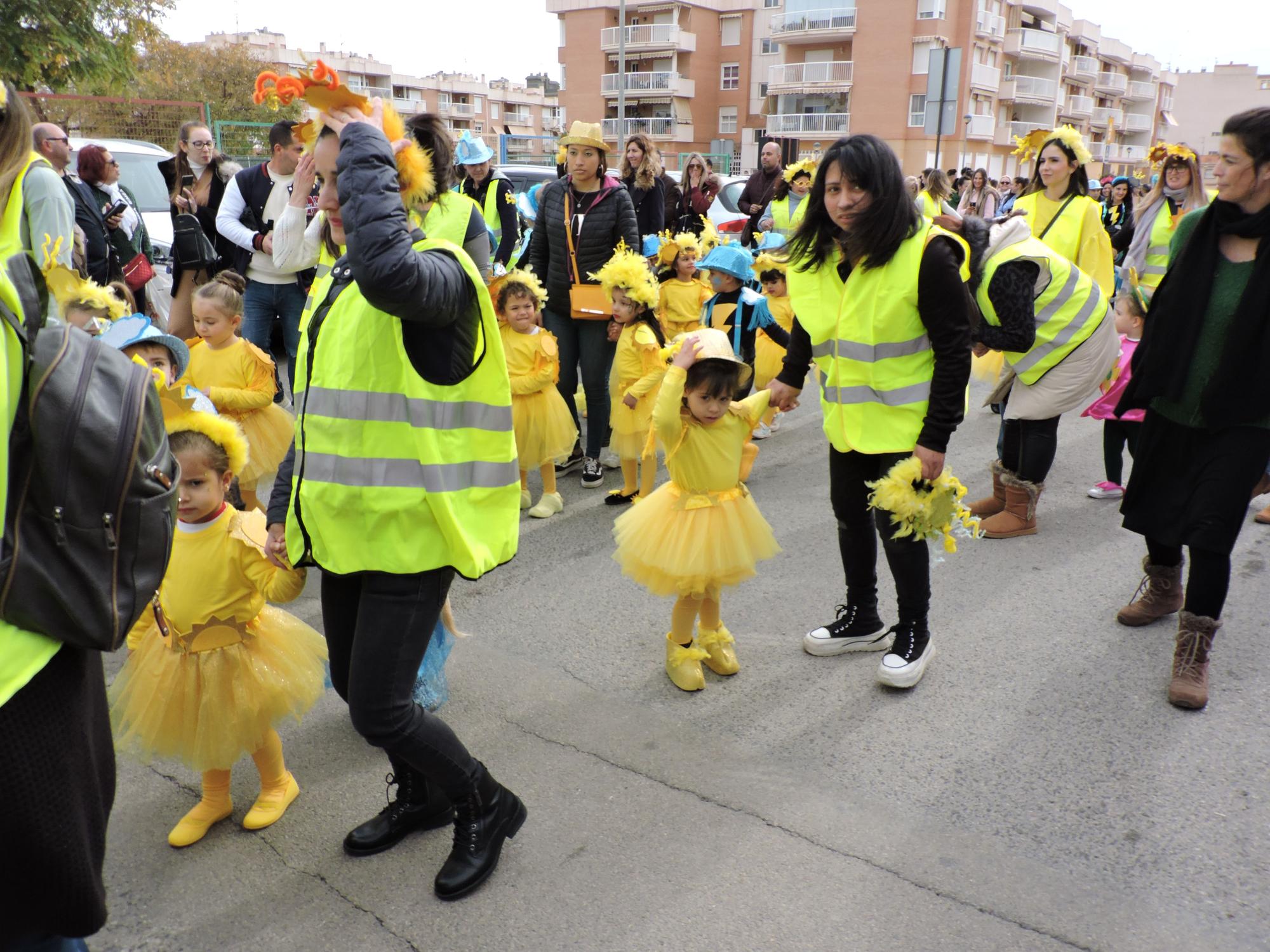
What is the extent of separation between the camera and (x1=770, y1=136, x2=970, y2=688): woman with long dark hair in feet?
11.3

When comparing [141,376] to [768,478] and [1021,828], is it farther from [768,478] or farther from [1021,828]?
[768,478]

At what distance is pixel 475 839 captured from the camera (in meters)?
2.75

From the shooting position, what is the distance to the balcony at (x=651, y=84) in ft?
178

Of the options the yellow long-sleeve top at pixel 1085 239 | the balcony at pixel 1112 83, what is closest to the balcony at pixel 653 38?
the balcony at pixel 1112 83

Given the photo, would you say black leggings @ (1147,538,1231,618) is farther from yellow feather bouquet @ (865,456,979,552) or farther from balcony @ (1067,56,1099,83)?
balcony @ (1067,56,1099,83)

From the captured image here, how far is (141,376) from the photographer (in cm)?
162

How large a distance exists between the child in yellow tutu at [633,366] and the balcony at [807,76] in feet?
163

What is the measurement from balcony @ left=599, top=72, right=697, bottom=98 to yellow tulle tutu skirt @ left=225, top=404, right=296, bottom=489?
52976 mm

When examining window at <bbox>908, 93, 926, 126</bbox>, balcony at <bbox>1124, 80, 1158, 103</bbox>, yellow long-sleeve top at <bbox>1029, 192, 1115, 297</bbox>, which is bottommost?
yellow long-sleeve top at <bbox>1029, 192, 1115, 297</bbox>

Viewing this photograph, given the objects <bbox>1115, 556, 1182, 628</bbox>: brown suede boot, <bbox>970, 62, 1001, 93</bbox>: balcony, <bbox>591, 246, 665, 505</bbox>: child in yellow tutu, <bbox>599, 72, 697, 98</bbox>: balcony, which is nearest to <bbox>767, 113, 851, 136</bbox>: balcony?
<bbox>599, 72, 697, 98</bbox>: balcony

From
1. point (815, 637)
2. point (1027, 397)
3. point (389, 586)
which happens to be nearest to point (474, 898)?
point (389, 586)

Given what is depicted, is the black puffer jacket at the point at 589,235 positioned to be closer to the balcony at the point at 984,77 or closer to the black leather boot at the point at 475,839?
the black leather boot at the point at 475,839

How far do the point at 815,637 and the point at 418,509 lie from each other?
92.1 inches

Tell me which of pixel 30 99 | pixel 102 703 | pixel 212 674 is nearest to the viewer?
pixel 102 703
